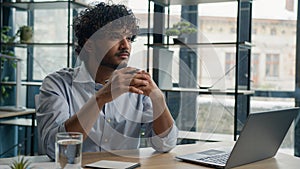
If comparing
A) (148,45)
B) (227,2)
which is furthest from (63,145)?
(227,2)

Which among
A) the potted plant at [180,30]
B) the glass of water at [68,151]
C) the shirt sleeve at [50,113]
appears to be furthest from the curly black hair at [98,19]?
the potted plant at [180,30]

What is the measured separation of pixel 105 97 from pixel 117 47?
0.24 metres

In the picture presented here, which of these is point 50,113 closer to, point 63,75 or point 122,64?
point 63,75

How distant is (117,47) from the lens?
1755 mm

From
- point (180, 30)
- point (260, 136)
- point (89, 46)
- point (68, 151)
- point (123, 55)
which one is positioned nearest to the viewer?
point (68, 151)

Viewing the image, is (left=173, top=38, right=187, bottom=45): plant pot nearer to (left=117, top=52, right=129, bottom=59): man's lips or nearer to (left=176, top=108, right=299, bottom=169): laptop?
(left=117, top=52, right=129, bottom=59): man's lips

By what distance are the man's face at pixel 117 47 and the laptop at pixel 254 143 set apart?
45 cm

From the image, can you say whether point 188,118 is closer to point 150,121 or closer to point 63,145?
point 150,121

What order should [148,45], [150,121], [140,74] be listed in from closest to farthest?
1. [140,74]
2. [150,121]
3. [148,45]

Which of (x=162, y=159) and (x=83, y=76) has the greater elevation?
(x=83, y=76)

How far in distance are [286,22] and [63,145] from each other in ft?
8.90

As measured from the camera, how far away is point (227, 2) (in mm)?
3480

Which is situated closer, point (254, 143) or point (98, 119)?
point (254, 143)

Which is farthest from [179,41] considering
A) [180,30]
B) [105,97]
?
[105,97]
